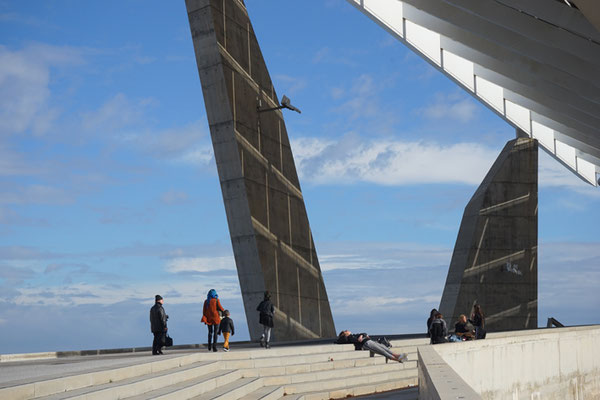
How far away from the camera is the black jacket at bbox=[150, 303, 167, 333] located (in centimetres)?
1435

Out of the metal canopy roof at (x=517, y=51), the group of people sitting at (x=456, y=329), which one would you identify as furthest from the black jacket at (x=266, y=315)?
the metal canopy roof at (x=517, y=51)

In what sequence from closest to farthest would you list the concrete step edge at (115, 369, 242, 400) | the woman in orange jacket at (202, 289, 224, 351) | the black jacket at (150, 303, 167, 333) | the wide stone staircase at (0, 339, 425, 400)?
the wide stone staircase at (0, 339, 425, 400)
the concrete step edge at (115, 369, 242, 400)
the black jacket at (150, 303, 167, 333)
the woman in orange jacket at (202, 289, 224, 351)

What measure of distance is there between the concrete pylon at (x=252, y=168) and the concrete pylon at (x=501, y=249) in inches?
372

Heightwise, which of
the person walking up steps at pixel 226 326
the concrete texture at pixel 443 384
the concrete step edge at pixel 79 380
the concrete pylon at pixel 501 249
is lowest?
the concrete step edge at pixel 79 380

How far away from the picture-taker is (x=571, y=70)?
2289cm

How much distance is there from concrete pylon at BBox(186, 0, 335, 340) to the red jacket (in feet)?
24.7

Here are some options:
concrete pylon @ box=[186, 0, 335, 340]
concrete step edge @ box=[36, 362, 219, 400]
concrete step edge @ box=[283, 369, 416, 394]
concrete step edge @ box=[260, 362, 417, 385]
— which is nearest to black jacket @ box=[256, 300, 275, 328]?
concrete step edge @ box=[260, 362, 417, 385]

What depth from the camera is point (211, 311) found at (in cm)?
1595

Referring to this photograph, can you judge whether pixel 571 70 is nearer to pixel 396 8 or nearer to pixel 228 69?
pixel 396 8

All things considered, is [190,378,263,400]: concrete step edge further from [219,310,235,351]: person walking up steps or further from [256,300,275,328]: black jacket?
[256,300,275,328]: black jacket

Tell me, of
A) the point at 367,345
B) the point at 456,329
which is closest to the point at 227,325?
the point at 367,345

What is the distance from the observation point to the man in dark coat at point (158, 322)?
14359 millimetres

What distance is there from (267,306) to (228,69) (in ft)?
30.2

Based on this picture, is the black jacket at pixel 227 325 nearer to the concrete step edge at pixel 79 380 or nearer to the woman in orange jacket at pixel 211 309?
the woman in orange jacket at pixel 211 309
